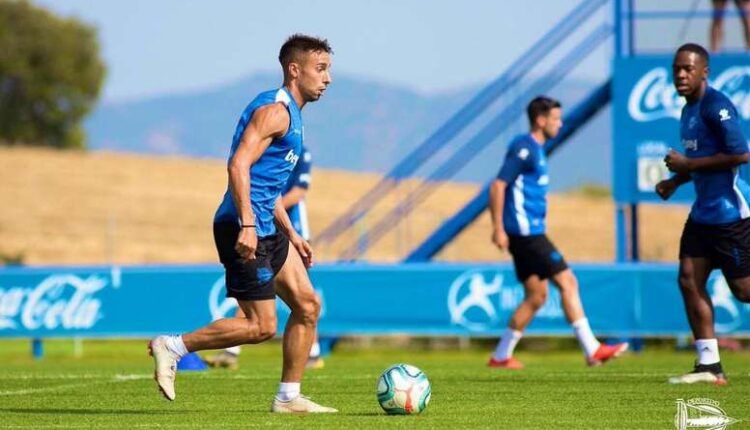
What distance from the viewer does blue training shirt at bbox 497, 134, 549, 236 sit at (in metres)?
14.8

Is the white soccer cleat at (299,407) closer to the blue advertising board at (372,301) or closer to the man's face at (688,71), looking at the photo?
the man's face at (688,71)

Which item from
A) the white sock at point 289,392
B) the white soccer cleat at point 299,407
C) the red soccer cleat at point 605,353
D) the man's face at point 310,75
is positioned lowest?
the white soccer cleat at point 299,407

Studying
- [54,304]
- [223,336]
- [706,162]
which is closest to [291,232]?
[223,336]

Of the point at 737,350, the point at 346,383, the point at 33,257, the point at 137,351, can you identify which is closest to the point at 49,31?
the point at 33,257

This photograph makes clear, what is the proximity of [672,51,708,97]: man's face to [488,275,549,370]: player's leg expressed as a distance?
365 centimetres

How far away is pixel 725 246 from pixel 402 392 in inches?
128

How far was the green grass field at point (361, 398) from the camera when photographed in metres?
9.20

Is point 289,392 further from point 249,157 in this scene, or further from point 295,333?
point 249,157

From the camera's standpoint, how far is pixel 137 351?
2656cm

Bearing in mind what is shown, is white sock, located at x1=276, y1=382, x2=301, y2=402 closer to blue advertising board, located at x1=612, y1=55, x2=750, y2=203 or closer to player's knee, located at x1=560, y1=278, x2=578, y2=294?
player's knee, located at x1=560, y1=278, x2=578, y2=294

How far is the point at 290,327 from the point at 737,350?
12.4m

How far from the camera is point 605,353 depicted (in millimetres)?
14336

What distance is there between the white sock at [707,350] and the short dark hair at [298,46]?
3.93 meters

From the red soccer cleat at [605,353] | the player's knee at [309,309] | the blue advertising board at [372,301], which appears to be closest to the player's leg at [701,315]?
the red soccer cleat at [605,353]
